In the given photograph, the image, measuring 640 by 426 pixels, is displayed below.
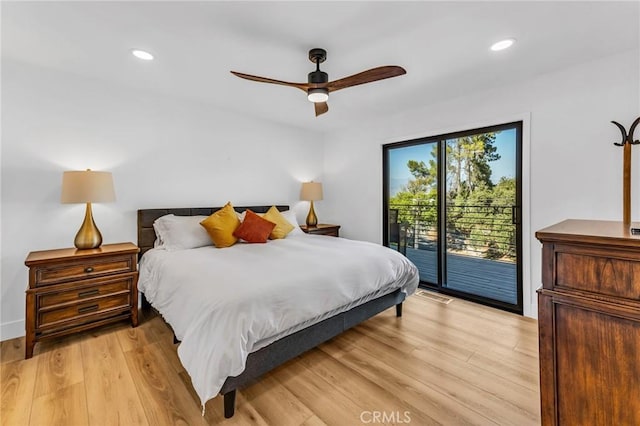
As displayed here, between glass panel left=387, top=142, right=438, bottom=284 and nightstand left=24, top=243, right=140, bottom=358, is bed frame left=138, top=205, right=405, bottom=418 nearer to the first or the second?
nightstand left=24, top=243, right=140, bottom=358

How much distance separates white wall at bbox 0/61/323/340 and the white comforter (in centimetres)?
83

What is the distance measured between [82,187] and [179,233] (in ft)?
3.00

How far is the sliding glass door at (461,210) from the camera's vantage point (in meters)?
3.17

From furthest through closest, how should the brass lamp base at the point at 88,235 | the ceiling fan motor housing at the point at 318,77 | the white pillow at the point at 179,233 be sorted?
1. the white pillow at the point at 179,233
2. the brass lamp base at the point at 88,235
3. the ceiling fan motor housing at the point at 318,77

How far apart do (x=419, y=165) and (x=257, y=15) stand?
279cm

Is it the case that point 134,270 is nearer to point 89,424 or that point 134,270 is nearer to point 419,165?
point 89,424

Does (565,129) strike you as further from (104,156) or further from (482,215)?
(104,156)

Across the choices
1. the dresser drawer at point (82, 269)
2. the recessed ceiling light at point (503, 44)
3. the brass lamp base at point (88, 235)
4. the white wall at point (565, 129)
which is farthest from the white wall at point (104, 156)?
the recessed ceiling light at point (503, 44)

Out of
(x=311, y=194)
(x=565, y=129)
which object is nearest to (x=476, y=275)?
(x=565, y=129)

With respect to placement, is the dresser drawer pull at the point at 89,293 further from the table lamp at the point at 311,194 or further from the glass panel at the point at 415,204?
the glass panel at the point at 415,204

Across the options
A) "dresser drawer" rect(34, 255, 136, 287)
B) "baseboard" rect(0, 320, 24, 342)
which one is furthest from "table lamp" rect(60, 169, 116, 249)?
"baseboard" rect(0, 320, 24, 342)

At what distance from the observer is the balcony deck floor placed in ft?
10.6

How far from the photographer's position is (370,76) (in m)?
2.14

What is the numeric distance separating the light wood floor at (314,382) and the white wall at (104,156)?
3.15 feet
